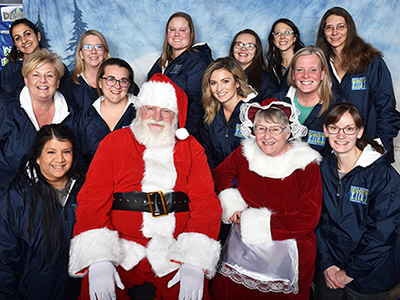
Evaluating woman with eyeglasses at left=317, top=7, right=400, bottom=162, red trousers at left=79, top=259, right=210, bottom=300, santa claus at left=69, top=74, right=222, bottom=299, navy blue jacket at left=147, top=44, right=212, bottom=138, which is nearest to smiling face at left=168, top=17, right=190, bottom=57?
navy blue jacket at left=147, top=44, right=212, bottom=138

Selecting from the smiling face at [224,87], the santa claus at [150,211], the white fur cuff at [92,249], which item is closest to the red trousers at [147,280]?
the santa claus at [150,211]

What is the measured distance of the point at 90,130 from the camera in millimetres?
3500

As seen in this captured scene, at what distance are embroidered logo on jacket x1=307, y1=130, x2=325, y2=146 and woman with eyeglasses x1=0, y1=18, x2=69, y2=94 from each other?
3.28 meters

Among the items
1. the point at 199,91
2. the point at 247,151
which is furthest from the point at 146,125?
the point at 199,91

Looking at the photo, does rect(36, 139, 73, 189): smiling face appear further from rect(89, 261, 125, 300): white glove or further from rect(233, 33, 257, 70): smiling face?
rect(233, 33, 257, 70): smiling face

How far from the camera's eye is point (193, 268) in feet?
7.75

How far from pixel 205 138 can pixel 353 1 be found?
2640 millimetres

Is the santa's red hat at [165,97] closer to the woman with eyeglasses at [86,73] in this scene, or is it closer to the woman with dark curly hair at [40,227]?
the woman with dark curly hair at [40,227]

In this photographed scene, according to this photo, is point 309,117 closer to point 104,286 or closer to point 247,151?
point 247,151

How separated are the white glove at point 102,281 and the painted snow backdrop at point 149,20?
10.9ft

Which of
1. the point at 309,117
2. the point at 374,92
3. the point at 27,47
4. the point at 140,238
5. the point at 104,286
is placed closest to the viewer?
the point at 104,286

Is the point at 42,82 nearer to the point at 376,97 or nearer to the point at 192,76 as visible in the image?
the point at 192,76

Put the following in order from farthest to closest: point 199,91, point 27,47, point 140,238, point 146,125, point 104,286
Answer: point 27,47, point 199,91, point 146,125, point 140,238, point 104,286

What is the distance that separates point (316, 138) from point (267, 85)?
995mm
